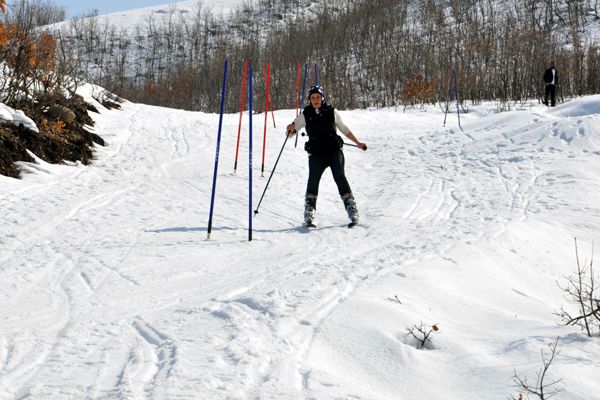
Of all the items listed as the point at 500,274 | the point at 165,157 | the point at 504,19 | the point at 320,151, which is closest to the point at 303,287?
the point at 500,274

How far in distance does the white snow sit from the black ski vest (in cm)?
112

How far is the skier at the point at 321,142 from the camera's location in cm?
761

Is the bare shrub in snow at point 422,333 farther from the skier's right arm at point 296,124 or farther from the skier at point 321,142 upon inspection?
the skier's right arm at point 296,124

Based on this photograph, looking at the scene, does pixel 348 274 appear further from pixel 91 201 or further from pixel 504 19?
pixel 504 19

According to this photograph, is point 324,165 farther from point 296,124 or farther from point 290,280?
point 290,280

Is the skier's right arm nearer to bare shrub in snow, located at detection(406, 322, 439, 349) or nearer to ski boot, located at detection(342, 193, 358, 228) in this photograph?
ski boot, located at detection(342, 193, 358, 228)

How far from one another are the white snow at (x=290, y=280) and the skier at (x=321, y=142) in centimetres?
38

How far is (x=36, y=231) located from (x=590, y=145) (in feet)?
36.7

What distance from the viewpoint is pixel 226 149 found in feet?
47.1

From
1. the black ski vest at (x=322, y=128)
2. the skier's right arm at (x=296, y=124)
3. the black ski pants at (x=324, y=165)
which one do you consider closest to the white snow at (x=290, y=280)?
the black ski pants at (x=324, y=165)

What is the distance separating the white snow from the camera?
3.46m

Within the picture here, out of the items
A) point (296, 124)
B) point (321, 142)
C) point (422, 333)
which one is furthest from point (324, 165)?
point (422, 333)

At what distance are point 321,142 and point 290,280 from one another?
2.82 metres

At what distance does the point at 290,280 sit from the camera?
532cm
